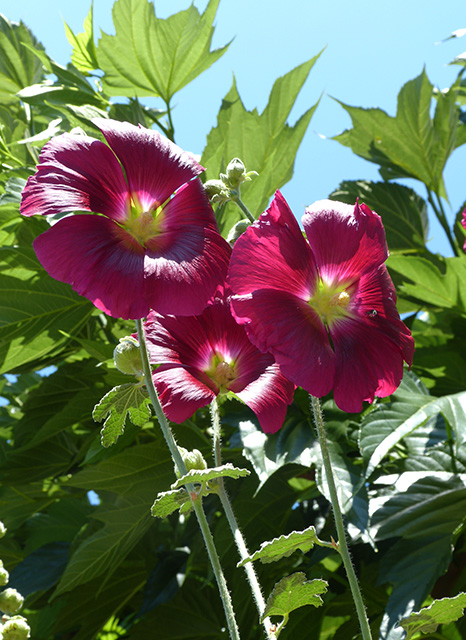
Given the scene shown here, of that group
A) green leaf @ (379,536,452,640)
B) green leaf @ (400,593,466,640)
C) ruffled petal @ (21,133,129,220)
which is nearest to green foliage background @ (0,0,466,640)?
green leaf @ (379,536,452,640)

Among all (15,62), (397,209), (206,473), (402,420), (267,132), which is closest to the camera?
(206,473)

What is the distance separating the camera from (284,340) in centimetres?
29

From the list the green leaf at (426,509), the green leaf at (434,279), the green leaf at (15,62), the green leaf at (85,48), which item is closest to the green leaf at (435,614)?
the green leaf at (426,509)

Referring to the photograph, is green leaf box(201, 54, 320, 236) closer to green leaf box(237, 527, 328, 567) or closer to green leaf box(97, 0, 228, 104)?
green leaf box(97, 0, 228, 104)

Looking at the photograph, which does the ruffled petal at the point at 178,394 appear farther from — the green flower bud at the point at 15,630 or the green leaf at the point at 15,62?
the green leaf at the point at 15,62

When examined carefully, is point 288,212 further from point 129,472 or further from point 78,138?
point 129,472

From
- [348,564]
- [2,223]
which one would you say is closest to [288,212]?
[348,564]

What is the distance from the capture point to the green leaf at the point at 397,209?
2.95 feet

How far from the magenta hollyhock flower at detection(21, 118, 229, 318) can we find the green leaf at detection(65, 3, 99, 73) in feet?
2.09

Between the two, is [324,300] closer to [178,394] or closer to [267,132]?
[178,394]

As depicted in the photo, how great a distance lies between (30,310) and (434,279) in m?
0.46

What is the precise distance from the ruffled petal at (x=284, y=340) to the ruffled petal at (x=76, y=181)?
0.08 m

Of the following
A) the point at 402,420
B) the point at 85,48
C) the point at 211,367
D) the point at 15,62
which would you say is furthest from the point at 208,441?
the point at 15,62

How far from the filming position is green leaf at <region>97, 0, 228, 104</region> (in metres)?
0.82
